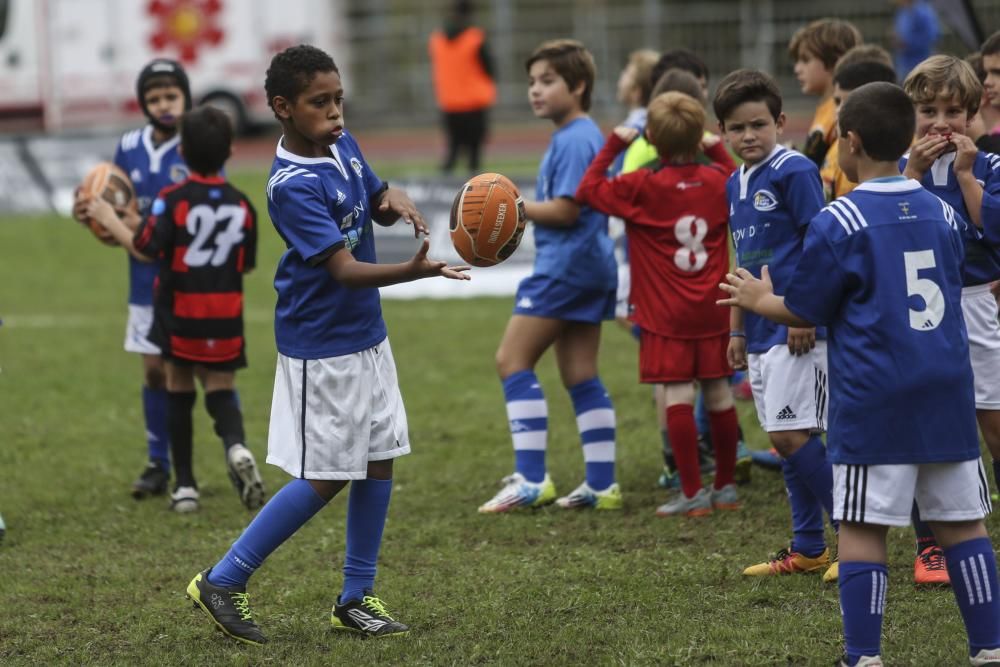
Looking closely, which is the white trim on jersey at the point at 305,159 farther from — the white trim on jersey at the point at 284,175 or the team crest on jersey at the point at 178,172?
the team crest on jersey at the point at 178,172

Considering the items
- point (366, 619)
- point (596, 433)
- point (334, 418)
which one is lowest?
point (366, 619)

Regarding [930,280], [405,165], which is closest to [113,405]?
[930,280]

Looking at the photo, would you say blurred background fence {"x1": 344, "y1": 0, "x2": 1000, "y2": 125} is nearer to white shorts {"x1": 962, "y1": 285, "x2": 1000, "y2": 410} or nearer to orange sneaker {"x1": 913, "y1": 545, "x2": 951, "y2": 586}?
white shorts {"x1": 962, "y1": 285, "x2": 1000, "y2": 410}

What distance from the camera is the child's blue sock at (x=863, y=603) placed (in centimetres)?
427

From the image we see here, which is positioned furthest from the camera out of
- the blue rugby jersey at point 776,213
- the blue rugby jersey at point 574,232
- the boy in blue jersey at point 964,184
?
the blue rugby jersey at point 574,232

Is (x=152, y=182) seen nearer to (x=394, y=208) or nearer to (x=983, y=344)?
(x=394, y=208)

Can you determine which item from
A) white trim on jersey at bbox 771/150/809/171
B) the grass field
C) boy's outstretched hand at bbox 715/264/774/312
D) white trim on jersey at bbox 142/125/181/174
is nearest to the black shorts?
the grass field

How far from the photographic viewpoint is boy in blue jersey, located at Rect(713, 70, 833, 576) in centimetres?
541

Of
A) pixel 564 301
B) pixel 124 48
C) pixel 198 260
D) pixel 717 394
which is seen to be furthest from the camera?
pixel 124 48

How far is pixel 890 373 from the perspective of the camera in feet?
13.7

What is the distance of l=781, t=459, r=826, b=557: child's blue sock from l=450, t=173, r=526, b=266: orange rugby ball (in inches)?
58.0

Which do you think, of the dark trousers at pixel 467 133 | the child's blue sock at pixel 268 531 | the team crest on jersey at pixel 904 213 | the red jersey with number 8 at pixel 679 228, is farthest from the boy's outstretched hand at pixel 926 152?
the dark trousers at pixel 467 133

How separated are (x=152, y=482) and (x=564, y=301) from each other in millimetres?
2519

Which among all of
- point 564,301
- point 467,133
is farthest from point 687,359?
point 467,133
